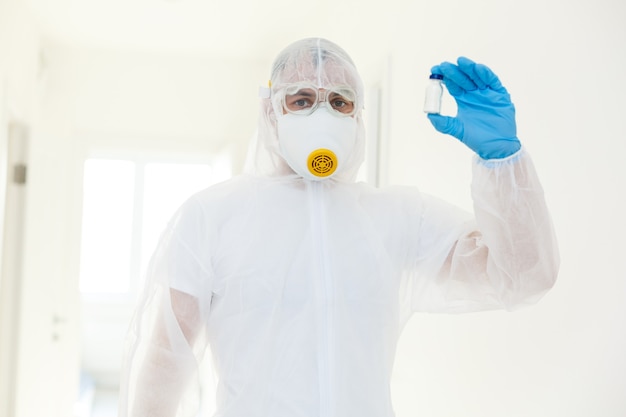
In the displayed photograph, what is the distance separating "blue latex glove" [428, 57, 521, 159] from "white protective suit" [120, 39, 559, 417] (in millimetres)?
31

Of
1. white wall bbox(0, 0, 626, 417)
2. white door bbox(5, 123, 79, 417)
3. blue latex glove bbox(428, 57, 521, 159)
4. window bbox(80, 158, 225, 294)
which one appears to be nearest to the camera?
blue latex glove bbox(428, 57, 521, 159)

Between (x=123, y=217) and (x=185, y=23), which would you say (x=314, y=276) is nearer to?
(x=185, y=23)

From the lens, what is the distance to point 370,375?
1.30 metres

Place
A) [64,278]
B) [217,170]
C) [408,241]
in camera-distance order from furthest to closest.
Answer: [217,170] → [64,278] → [408,241]

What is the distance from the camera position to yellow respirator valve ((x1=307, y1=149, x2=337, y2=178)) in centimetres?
131

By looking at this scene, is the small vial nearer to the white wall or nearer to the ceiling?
the white wall

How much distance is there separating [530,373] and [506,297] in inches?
12.6

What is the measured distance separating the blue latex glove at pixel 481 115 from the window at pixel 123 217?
19.4ft

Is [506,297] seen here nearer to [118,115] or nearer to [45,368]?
[45,368]

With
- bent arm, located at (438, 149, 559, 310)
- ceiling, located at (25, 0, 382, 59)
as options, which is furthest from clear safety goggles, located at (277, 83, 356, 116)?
ceiling, located at (25, 0, 382, 59)

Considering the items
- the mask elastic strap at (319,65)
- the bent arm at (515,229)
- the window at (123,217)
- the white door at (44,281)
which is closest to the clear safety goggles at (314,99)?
the mask elastic strap at (319,65)

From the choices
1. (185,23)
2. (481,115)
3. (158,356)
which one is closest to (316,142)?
(481,115)

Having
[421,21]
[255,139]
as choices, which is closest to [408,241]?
[255,139]

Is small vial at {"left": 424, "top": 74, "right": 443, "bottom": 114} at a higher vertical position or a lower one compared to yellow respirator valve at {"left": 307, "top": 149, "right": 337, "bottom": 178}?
higher
